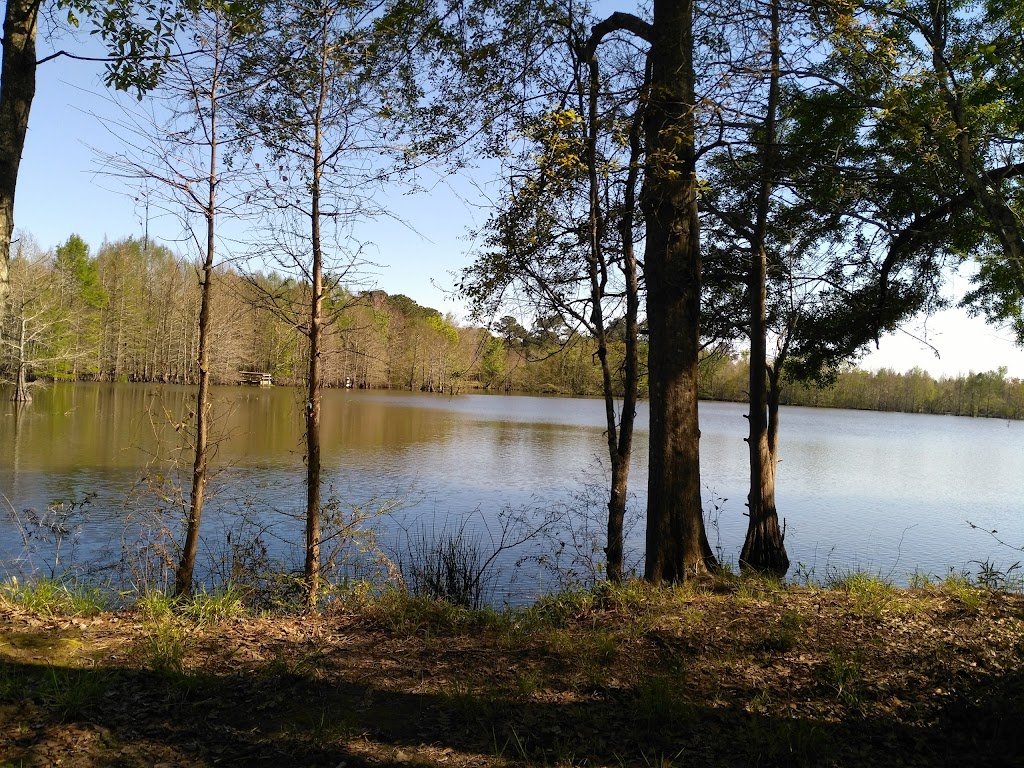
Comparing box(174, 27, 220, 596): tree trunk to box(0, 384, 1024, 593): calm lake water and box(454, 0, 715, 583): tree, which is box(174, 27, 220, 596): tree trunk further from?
box(454, 0, 715, 583): tree

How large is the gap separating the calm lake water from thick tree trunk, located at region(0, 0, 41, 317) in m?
2.41

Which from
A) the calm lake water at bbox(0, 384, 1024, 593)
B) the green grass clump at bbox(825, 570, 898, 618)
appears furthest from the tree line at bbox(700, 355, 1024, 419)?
the green grass clump at bbox(825, 570, 898, 618)

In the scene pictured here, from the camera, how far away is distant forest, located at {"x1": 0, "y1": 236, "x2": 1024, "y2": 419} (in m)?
6.58

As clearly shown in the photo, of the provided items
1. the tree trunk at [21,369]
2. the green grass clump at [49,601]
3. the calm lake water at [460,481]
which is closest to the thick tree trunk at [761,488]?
the calm lake water at [460,481]

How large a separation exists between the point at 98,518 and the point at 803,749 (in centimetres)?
1126

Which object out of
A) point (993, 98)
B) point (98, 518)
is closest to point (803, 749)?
point (993, 98)

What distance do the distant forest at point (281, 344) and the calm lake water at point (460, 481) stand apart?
0.88 meters

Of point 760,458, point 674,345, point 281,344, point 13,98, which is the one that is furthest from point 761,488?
point 13,98

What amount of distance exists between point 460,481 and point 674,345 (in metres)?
11.5

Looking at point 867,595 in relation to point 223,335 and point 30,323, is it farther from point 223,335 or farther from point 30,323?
point 30,323

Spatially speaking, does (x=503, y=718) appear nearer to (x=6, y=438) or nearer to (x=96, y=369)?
(x=6, y=438)

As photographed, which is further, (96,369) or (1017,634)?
(96,369)

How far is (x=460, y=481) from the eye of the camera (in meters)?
16.8

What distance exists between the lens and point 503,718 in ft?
10.9
